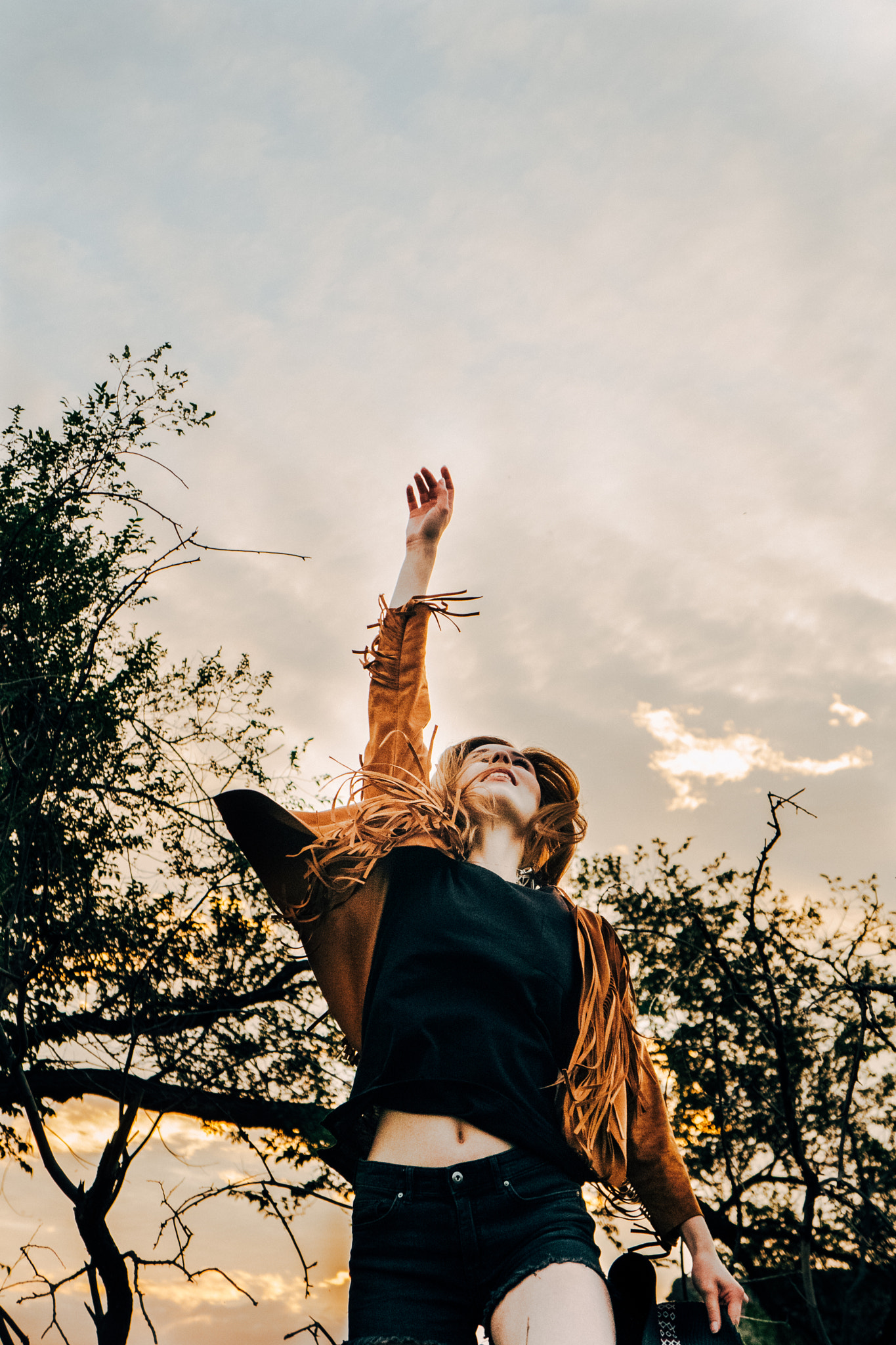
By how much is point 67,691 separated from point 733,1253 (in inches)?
A: 183

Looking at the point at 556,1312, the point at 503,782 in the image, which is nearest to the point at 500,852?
the point at 503,782

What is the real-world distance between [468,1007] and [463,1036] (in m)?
0.07

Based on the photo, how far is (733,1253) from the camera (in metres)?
4.86

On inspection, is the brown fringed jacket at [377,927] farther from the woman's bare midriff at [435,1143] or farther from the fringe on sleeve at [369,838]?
the woman's bare midriff at [435,1143]

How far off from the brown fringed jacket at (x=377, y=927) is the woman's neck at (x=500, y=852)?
11 centimetres

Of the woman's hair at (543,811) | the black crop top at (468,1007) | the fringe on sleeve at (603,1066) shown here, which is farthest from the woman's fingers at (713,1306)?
the woman's hair at (543,811)

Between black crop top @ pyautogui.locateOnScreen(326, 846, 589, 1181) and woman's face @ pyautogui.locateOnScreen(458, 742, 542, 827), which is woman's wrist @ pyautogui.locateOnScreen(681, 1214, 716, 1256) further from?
woman's face @ pyautogui.locateOnScreen(458, 742, 542, 827)

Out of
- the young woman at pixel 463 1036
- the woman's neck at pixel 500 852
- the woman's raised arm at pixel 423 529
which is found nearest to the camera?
the young woman at pixel 463 1036

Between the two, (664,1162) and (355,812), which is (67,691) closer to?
(355,812)

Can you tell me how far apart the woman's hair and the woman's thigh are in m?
1.07

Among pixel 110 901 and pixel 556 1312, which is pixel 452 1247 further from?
pixel 110 901

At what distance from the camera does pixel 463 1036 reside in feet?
6.44

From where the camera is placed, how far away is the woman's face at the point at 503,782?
2646mm

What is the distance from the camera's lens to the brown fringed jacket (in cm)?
212
